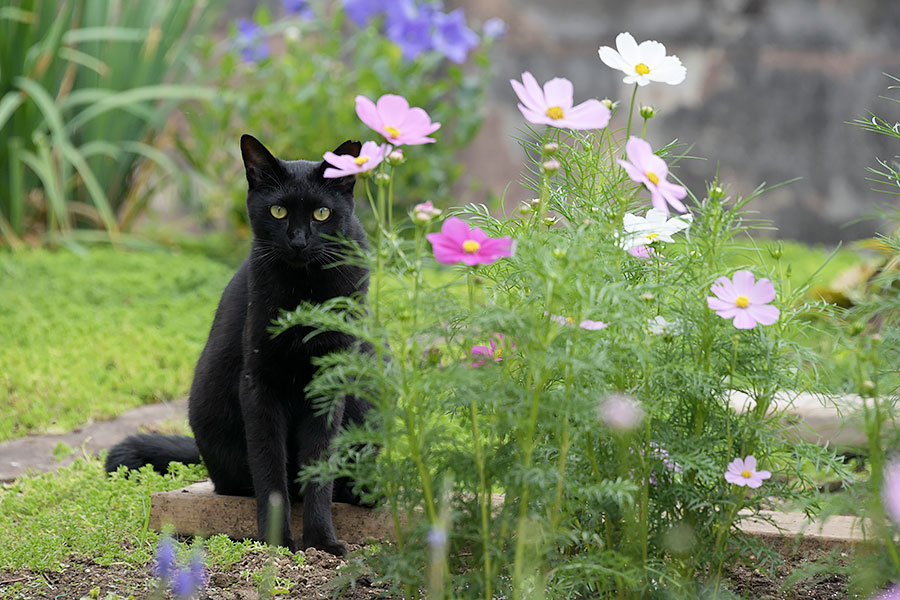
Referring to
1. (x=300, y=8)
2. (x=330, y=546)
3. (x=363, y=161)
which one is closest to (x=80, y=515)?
(x=330, y=546)

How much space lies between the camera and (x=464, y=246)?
156cm

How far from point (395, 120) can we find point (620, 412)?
0.62m

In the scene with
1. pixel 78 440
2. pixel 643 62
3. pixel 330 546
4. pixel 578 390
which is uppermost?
pixel 643 62

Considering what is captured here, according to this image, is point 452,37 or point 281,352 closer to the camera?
point 281,352

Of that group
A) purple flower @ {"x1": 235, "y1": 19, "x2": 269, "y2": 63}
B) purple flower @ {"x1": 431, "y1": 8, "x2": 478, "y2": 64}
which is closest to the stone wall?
purple flower @ {"x1": 431, "y1": 8, "x2": 478, "y2": 64}

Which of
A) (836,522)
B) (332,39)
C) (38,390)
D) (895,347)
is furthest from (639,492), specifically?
(332,39)

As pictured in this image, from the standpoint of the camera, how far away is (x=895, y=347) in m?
1.68

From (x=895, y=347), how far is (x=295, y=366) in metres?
1.32

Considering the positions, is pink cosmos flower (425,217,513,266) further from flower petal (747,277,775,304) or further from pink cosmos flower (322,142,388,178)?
flower petal (747,277,775,304)

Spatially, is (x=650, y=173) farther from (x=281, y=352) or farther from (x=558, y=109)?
(x=281, y=352)

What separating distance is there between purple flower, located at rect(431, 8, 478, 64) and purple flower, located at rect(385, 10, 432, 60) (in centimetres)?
7

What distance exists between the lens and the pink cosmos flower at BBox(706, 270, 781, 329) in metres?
1.63

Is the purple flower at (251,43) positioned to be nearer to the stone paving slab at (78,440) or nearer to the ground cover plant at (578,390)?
the stone paving slab at (78,440)

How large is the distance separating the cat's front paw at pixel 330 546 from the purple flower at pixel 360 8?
13.3 feet
